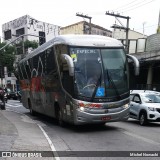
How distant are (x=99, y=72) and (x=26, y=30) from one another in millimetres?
53027

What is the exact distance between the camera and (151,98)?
16484 mm

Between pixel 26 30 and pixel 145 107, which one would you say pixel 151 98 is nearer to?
pixel 145 107

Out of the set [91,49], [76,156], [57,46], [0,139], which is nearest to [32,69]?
[57,46]

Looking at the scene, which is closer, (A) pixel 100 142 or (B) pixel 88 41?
(A) pixel 100 142

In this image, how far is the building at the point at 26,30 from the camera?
64.1m

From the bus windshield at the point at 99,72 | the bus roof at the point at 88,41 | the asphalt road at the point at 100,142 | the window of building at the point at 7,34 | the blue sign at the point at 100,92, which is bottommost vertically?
the asphalt road at the point at 100,142

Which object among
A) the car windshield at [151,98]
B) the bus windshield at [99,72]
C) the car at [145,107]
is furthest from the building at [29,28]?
the bus windshield at [99,72]

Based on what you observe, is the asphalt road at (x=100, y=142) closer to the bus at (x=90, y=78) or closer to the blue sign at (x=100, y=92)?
the bus at (x=90, y=78)

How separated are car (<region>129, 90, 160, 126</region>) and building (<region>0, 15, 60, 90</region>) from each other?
46220 mm

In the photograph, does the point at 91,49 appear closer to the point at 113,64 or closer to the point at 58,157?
the point at 113,64

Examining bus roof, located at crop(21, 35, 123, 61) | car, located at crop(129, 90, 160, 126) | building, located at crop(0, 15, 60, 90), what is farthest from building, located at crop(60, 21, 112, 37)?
bus roof, located at crop(21, 35, 123, 61)

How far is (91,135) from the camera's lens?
12023mm

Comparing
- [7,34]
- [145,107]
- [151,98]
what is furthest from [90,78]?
[7,34]

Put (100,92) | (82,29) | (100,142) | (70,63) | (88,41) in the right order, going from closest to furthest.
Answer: (100,142)
(70,63)
(100,92)
(88,41)
(82,29)
